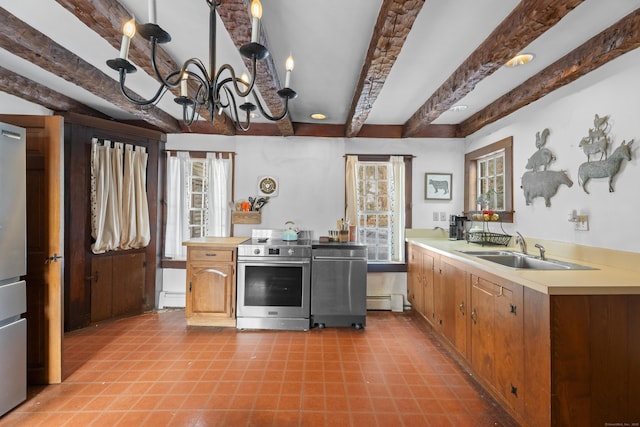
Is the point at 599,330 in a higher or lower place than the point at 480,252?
lower

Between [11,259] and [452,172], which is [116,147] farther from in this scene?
[452,172]

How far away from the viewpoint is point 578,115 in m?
2.09

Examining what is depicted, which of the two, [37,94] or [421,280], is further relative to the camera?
[421,280]

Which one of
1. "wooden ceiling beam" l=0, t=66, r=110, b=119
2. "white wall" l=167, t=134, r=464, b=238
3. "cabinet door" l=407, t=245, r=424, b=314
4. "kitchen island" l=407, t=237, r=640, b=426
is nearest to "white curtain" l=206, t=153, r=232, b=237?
"white wall" l=167, t=134, r=464, b=238

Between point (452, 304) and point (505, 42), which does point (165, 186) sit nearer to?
point (452, 304)

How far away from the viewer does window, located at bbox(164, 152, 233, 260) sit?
361cm

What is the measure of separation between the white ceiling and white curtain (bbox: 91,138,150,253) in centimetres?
72

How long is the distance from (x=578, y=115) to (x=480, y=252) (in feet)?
3.98

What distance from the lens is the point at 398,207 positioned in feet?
12.1

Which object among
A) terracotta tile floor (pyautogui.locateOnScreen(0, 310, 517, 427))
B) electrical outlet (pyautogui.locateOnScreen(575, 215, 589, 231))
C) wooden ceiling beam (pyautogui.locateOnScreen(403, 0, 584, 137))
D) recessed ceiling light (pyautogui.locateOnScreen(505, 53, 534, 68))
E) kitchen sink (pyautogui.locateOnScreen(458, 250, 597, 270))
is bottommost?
terracotta tile floor (pyautogui.locateOnScreen(0, 310, 517, 427))

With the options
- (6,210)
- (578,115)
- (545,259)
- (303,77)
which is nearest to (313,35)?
(303,77)

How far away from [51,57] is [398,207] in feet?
11.3

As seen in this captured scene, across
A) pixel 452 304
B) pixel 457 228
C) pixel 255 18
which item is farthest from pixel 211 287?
pixel 457 228

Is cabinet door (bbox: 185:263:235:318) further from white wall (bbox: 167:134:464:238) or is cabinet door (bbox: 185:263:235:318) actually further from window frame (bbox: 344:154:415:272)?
window frame (bbox: 344:154:415:272)
